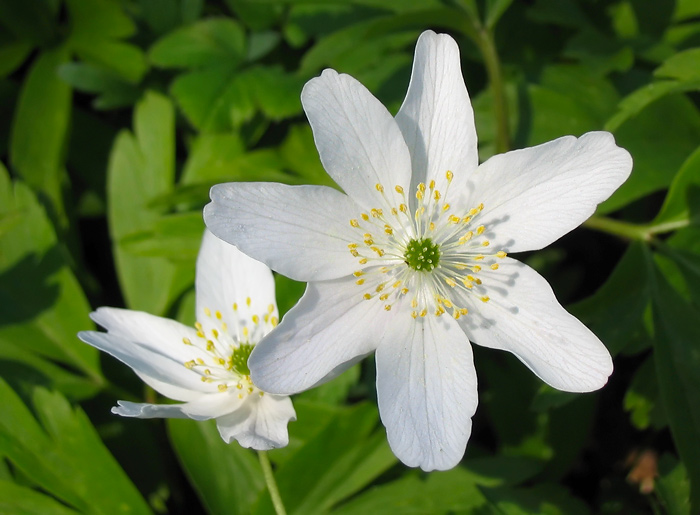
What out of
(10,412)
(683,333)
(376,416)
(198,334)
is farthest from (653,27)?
(10,412)

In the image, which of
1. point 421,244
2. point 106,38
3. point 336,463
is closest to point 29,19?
point 106,38

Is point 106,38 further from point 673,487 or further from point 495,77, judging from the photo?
point 673,487

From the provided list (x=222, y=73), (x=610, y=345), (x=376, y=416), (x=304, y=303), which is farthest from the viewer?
(x=222, y=73)

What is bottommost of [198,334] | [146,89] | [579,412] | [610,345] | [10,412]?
[579,412]

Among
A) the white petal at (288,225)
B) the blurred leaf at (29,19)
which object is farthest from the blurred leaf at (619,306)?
the blurred leaf at (29,19)

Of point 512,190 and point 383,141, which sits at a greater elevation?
point 383,141

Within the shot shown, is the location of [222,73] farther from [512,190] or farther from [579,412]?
[579,412]
